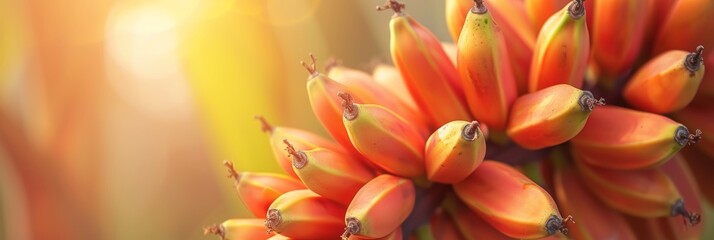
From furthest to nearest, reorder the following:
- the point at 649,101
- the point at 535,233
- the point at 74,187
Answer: the point at 74,187, the point at 649,101, the point at 535,233

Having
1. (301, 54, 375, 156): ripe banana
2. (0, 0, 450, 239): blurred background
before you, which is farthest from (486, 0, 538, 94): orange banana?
(0, 0, 450, 239): blurred background

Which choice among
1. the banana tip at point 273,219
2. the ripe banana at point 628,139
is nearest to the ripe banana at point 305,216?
the banana tip at point 273,219

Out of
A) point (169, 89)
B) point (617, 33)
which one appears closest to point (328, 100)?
point (617, 33)

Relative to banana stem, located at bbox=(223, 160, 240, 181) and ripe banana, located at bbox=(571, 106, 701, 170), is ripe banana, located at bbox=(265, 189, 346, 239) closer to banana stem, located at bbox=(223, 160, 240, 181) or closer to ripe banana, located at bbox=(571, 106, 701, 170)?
banana stem, located at bbox=(223, 160, 240, 181)

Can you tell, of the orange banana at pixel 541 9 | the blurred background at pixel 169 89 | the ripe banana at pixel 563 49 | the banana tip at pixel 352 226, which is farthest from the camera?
the blurred background at pixel 169 89

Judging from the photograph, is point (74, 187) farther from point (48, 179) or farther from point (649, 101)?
point (649, 101)

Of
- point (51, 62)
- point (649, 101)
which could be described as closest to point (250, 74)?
point (51, 62)

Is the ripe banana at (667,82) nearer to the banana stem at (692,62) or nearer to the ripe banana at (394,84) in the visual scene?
the banana stem at (692,62)
